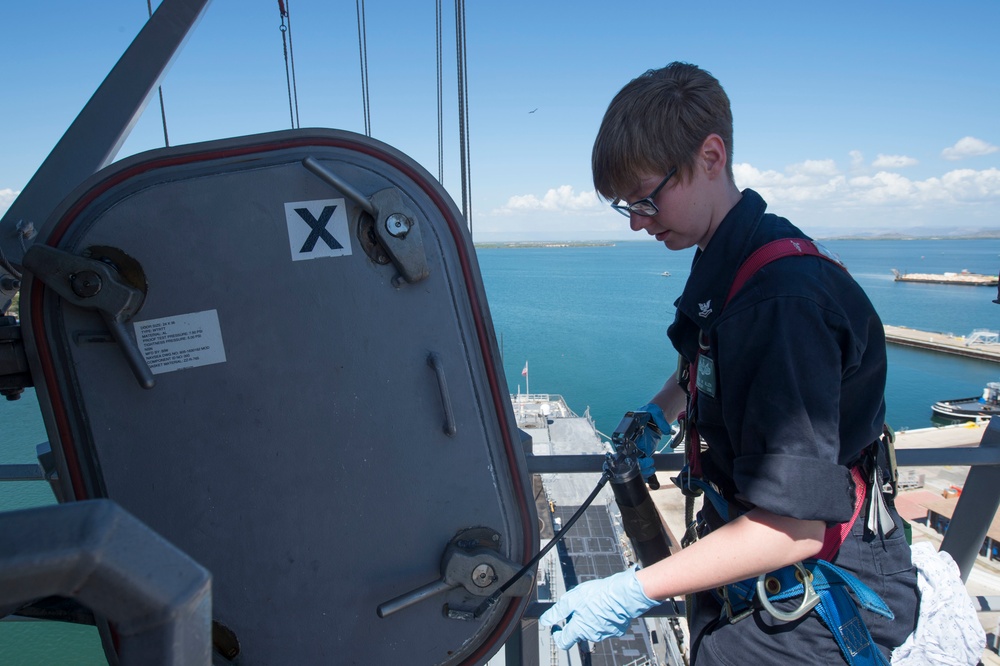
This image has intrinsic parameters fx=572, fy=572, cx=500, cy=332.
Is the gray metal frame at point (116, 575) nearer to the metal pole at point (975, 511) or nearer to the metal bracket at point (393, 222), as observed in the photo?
the metal bracket at point (393, 222)

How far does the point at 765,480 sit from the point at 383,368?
819mm

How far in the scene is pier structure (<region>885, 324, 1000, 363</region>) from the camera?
125 ft

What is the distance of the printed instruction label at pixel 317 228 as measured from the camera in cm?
122

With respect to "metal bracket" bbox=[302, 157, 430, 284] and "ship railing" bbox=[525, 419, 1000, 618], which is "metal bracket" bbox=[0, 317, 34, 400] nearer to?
"metal bracket" bbox=[302, 157, 430, 284]

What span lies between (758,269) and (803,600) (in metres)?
0.73

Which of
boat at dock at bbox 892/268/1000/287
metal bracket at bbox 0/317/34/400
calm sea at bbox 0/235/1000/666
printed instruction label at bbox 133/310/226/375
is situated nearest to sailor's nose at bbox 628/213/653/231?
printed instruction label at bbox 133/310/226/375

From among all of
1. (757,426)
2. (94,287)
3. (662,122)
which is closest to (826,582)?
(757,426)

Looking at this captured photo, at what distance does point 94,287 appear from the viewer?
45.4 inches

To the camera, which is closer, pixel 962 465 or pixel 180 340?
pixel 180 340

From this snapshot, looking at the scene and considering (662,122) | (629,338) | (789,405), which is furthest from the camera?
(629,338)

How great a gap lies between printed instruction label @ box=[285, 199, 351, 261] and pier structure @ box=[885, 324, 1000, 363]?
142ft

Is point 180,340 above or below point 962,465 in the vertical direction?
above

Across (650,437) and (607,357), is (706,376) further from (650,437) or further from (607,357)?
(607,357)

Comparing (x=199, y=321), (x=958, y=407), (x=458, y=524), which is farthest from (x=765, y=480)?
(x=958, y=407)
